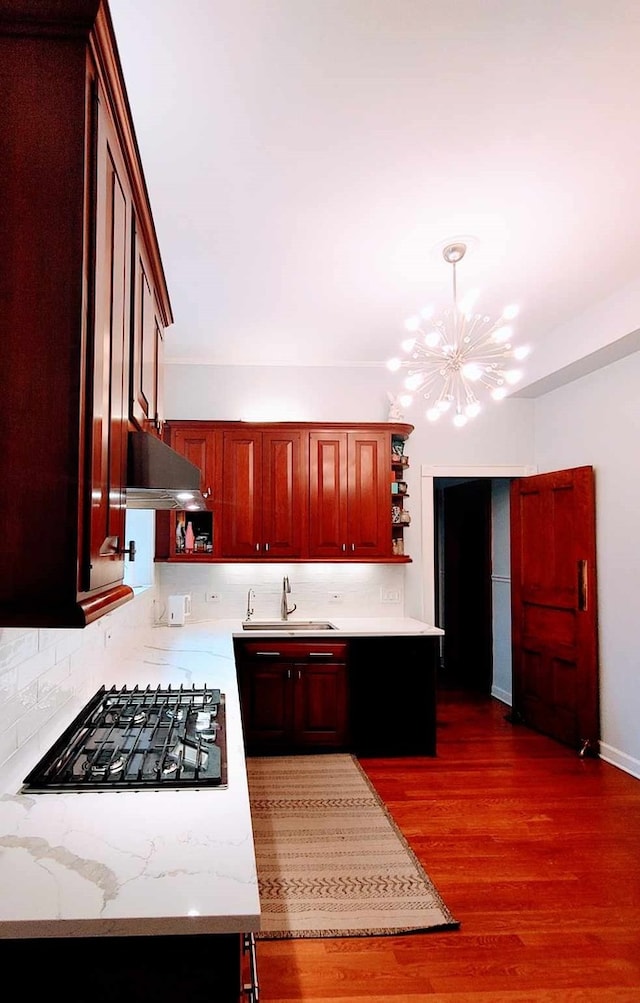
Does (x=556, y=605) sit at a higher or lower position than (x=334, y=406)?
lower

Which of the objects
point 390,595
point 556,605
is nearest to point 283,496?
point 390,595

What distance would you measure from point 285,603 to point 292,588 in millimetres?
165

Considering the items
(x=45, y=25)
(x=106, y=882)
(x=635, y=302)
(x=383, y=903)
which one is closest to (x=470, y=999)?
(x=383, y=903)

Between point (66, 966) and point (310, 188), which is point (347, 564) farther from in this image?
point (66, 966)

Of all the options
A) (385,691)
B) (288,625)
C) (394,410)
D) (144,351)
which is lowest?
(385,691)

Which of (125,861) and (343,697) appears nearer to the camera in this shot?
(125,861)

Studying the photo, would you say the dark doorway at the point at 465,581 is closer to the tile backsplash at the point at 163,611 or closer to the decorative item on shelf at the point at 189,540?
the tile backsplash at the point at 163,611

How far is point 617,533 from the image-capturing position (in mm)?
→ 4324

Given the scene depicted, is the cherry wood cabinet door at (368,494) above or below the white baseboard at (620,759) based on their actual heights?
above

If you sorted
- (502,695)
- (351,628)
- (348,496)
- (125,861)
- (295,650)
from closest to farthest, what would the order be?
(125,861) < (295,650) < (351,628) < (348,496) < (502,695)

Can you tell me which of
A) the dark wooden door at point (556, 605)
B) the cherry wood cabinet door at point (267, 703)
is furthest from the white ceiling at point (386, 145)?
the cherry wood cabinet door at point (267, 703)

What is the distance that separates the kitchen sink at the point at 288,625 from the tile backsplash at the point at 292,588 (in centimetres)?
10

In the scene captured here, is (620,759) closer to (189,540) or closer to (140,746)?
(189,540)

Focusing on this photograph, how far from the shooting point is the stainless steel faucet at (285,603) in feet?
16.2
